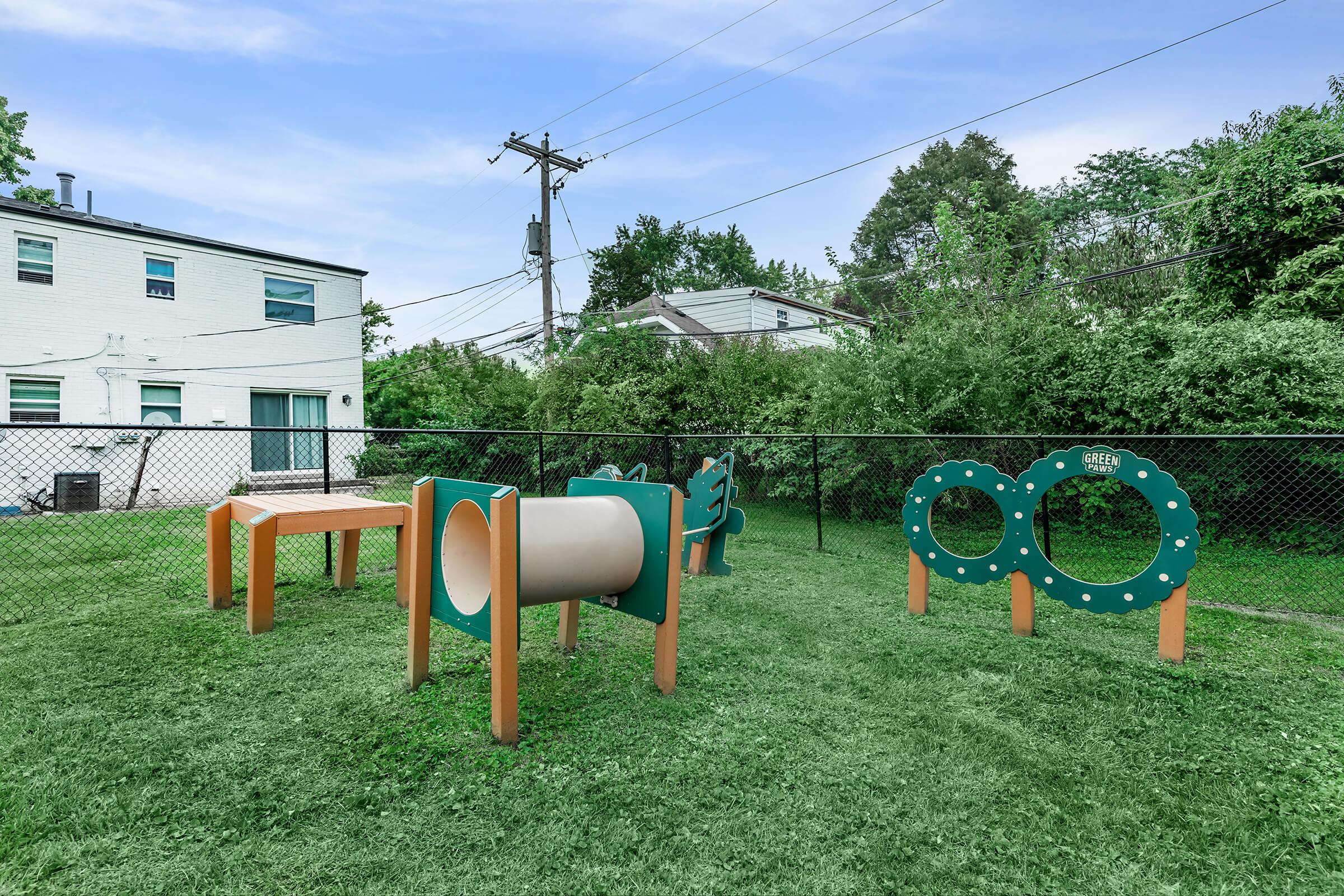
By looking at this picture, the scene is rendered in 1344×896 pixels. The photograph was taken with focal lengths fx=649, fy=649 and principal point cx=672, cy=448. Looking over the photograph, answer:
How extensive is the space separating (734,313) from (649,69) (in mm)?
8695

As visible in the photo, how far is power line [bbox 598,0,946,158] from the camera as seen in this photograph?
30.0 ft

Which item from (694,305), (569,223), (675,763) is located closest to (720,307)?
(694,305)

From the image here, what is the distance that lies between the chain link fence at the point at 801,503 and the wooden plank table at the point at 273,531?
509 millimetres

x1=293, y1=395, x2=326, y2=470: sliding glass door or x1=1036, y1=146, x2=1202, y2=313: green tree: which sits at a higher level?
x1=1036, y1=146, x2=1202, y2=313: green tree

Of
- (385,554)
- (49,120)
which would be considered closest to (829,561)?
(385,554)

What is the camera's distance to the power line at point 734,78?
953 centimetres

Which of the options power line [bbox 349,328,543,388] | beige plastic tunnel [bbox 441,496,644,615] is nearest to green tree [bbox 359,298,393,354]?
power line [bbox 349,328,543,388]

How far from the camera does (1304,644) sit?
12.5 feet

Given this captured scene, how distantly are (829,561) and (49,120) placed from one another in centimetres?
1996

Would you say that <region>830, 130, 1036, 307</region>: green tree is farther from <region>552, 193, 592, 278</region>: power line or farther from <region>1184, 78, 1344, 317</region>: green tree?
<region>1184, 78, 1344, 317</region>: green tree

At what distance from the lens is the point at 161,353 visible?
1127 centimetres

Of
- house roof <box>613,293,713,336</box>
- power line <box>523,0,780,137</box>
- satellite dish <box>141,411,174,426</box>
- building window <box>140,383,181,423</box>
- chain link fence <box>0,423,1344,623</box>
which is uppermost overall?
power line <box>523,0,780,137</box>

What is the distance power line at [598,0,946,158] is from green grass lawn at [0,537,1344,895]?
8.88m

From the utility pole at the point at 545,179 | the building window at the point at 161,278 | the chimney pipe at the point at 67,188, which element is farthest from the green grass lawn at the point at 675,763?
the chimney pipe at the point at 67,188
